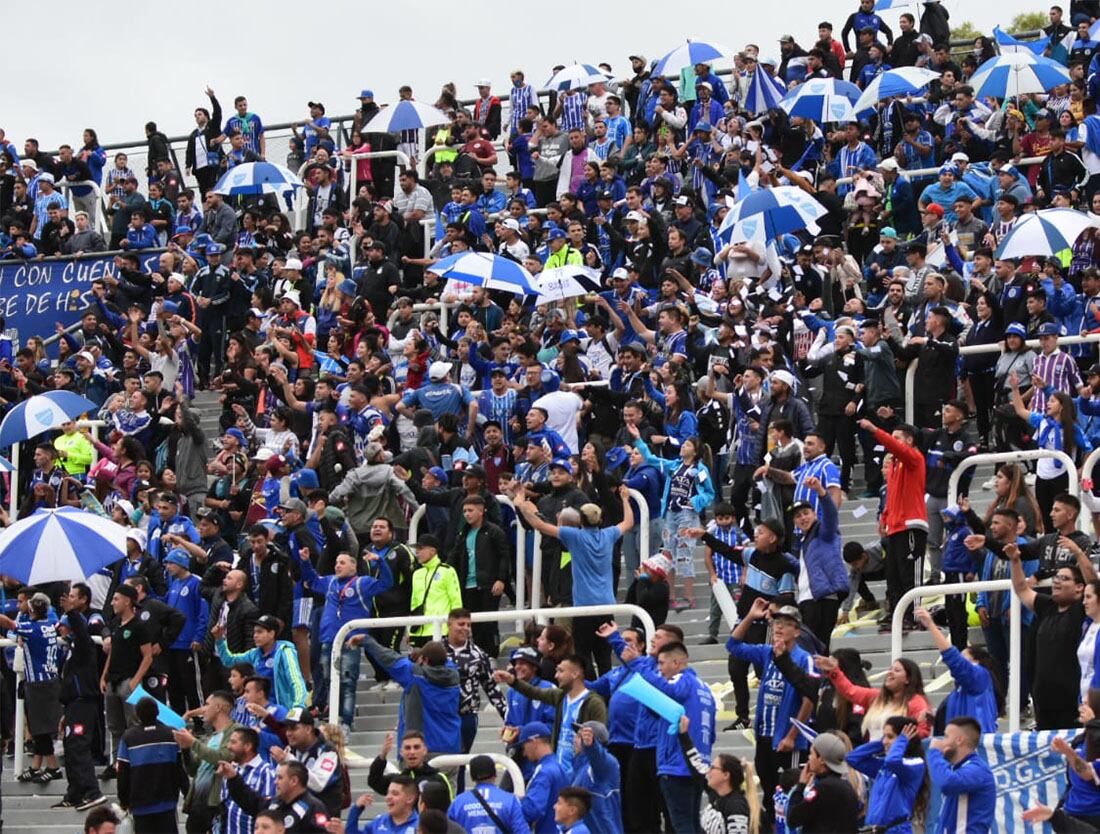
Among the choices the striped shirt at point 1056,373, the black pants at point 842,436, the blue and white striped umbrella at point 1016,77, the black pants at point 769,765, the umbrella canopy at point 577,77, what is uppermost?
the umbrella canopy at point 577,77

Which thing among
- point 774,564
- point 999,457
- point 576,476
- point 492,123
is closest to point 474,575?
point 576,476

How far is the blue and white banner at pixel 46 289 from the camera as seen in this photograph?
31.4m

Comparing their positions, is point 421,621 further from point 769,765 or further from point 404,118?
point 404,118

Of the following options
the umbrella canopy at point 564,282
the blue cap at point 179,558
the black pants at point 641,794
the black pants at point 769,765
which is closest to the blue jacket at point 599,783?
the black pants at point 641,794

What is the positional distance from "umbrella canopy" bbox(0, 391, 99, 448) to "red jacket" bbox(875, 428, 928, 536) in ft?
30.6

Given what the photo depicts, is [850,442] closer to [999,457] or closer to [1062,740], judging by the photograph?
[999,457]

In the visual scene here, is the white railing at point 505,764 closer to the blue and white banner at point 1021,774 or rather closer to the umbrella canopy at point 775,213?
the blue and white banner at point 1021,774

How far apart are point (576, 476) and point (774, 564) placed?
2.66 metres

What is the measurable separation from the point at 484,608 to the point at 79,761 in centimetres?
337

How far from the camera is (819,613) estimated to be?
17.1m

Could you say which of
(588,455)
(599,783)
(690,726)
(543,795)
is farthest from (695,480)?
(543,795)

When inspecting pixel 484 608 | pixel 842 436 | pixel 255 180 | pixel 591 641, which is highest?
pixel 255 180

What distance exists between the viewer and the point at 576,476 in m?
19.5

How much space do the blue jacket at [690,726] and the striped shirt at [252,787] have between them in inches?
101
